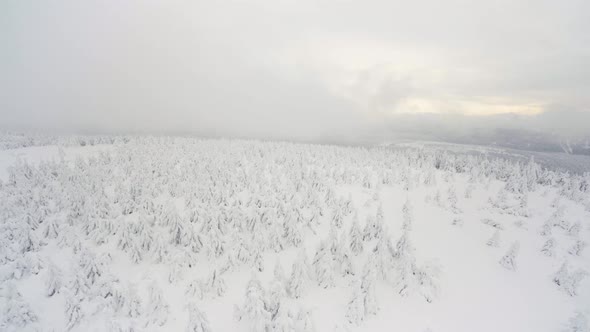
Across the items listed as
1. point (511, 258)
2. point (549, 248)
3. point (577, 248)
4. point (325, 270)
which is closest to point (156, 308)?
point (325, 270)

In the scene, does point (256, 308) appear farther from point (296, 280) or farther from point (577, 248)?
point (577, 248)

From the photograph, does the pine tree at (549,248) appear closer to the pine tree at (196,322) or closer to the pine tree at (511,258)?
the pine tree at (511,258)

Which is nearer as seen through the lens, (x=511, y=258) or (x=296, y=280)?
(x=296, y=280)

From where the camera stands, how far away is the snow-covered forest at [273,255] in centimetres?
1952

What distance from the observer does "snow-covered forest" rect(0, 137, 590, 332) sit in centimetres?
1952

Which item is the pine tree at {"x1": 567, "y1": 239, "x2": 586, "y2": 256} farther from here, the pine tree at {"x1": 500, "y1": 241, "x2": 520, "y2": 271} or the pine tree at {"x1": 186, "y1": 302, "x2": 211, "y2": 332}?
the pine tree at {"x1": 186, "y1": 302, "x2": 211, "y2": 332}

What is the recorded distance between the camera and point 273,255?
90.3 feet

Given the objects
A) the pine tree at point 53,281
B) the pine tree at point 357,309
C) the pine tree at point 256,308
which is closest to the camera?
the pine tree at point 256,308

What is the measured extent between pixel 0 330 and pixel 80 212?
14.7 metres

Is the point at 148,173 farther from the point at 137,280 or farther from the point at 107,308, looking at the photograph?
the point at 107,308

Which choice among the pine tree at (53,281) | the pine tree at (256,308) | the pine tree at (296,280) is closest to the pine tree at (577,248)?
the pine tree at (296,280)

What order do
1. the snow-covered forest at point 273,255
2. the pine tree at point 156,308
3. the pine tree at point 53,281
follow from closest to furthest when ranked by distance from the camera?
the pine tree at point 156,308, the snow-covered forest at point 273,255, the pine tree at point 53,281

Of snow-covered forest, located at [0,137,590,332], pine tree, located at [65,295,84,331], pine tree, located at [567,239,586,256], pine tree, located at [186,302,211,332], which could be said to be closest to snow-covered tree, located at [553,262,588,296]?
snow-covered forest, located at [0,137,590,332]

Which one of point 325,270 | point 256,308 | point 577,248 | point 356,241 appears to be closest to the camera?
point 256,308
